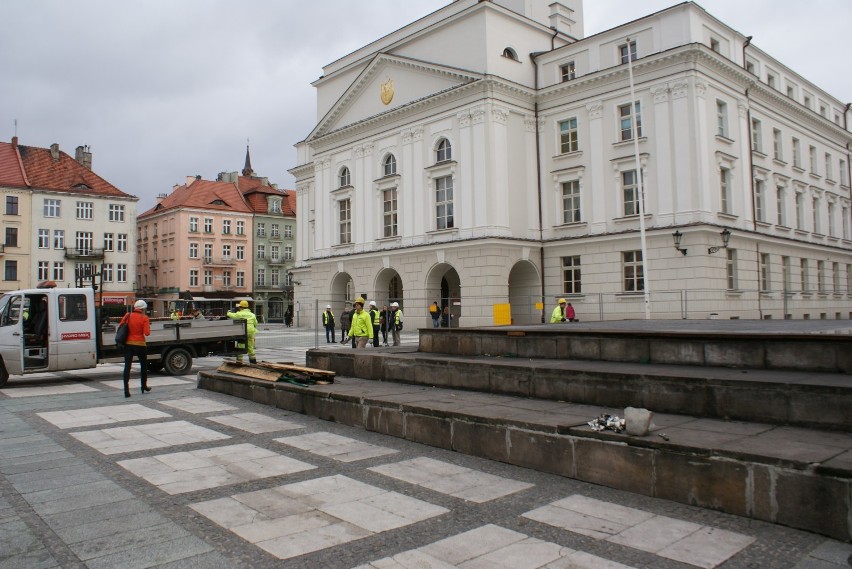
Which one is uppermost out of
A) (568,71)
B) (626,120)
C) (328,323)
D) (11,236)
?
(568,71)

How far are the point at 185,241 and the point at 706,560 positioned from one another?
73512mm

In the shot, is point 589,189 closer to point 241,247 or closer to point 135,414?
point 135,414

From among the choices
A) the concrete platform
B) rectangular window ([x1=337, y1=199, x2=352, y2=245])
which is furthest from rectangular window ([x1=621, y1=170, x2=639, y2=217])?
the concrete platform

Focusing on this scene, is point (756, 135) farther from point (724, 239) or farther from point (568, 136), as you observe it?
point (568, 136)

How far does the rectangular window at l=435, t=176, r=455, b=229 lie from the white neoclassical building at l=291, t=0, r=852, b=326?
9cm

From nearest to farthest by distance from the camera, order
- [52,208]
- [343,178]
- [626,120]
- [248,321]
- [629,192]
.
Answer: [248,321], [629,192], [626,120], [343,178], [52,208]

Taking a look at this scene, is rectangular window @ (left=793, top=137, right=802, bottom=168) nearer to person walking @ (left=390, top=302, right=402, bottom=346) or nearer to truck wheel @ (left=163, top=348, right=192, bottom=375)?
person walking @ (left=390, top=302, right=402, bottom=346)

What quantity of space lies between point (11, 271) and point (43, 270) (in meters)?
2.66

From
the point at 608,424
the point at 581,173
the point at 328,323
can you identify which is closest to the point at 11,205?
the point at 328,323

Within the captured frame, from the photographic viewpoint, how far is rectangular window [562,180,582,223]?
34.2 meters

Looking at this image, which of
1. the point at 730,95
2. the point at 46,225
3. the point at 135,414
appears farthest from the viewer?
the point at 46,225

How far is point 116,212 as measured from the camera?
6475 centimetres

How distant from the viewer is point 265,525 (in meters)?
5.19

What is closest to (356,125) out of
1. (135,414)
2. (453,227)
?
(453,227)
